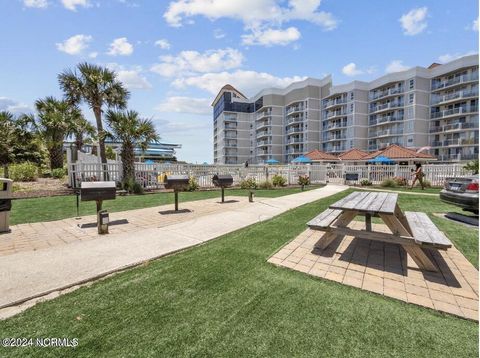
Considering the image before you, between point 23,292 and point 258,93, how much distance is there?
78962 mm

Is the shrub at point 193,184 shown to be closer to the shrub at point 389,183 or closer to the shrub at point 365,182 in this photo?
the shrub at point 365,182

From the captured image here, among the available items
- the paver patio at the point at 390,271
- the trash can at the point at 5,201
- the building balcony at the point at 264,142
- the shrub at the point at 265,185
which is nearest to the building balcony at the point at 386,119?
the building balcony at the point at 264,142

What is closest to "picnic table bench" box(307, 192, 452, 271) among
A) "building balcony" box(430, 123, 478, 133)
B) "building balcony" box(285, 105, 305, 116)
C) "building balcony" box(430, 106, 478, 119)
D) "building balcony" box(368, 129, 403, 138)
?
"building balcony" box(430, 123, 478, 133)

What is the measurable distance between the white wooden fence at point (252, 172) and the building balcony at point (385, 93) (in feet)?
127

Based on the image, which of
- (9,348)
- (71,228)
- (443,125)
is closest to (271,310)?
(9,348)

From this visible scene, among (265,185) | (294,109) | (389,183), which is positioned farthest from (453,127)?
(265,185)

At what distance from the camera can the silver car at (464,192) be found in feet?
20.8

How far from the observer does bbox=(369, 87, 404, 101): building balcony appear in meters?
48.1

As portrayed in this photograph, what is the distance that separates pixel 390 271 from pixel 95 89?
1689 centimetres

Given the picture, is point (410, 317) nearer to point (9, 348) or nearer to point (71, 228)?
point (9, 348)

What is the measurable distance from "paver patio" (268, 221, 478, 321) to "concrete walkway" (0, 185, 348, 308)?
187 centimetres

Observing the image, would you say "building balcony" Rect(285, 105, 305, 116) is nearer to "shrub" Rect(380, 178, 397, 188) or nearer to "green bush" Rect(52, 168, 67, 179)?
"shrub" Rect(380, 178, 397, 188)

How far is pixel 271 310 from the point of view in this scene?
8.38ft

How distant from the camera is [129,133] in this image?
13.0m
